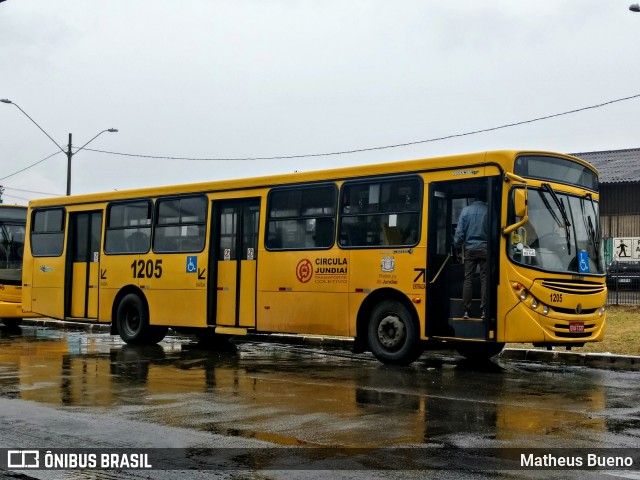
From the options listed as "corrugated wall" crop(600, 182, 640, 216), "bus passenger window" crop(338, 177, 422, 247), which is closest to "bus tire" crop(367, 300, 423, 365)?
"bus passenger window" crop(338, 177, 422, 247)

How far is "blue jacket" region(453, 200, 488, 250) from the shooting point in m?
13.2

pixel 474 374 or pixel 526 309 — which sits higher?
pixel 526 309

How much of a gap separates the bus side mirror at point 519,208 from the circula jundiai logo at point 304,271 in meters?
3.76

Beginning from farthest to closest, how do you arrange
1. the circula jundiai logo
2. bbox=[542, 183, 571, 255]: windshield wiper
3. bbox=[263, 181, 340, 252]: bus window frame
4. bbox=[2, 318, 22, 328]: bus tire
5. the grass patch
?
bbox=[2, 318, 22, 328]: bus tire → the grass patch → the circula jundiai logo → bbox=[263, 181, 340, 252]: bus window frame → bbox=[542, 183, 571, 255]: windshield wiper

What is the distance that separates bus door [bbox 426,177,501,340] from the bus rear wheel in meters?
6.98

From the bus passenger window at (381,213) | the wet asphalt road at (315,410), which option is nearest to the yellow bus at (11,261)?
the wet asphalt road at (315,410)

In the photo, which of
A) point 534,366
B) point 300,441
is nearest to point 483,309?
point 534,366

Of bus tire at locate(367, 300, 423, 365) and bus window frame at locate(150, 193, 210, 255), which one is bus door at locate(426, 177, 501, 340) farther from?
bus window frame at locate(150, 193, 210, 255)

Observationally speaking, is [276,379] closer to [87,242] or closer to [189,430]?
[189,430]

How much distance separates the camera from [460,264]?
1367 centimetres

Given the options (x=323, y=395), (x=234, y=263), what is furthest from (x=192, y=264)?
(x=323, y=395)

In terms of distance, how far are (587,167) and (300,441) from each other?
8467 millimetres

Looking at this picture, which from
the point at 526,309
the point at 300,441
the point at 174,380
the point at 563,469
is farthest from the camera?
the point at 526,309

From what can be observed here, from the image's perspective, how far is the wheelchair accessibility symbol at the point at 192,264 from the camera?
17438 mm
